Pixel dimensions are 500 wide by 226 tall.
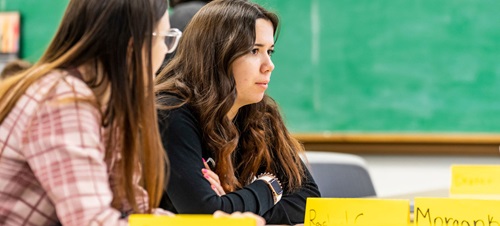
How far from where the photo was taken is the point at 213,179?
1919 millimetres

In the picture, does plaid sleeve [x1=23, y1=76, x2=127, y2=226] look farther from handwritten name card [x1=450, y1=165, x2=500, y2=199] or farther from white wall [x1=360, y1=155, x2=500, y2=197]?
white wall [x1=360, y1=155, x2=500, y2=197]

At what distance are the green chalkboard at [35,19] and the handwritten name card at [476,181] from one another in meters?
3.08

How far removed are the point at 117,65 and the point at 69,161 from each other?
0.19 metres

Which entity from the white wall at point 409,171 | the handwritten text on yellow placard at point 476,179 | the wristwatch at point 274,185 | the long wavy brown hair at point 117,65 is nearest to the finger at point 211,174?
the wristwatch at point 274,185

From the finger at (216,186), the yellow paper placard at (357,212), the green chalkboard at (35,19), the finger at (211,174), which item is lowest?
the yellow paper placard at (357,212)

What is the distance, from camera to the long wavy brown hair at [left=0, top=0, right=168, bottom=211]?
1337mm

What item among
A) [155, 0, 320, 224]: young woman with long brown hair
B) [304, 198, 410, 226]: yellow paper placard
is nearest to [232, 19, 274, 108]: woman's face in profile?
[155, 0, 320, 224]: young woman with long brown hair

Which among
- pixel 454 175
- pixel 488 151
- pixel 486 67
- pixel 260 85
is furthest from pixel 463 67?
pixel 260 85

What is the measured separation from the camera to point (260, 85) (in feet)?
6.62

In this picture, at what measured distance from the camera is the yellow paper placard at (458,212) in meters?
1.54

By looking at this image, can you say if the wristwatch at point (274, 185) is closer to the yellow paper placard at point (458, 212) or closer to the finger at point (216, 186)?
the finger at point (216, 186)

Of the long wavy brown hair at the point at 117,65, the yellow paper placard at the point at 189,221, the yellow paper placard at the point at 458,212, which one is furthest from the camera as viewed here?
the yellow paper placard at the point at 458,212

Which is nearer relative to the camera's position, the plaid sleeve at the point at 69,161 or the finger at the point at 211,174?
the plaid sleeve at the point at 69,161

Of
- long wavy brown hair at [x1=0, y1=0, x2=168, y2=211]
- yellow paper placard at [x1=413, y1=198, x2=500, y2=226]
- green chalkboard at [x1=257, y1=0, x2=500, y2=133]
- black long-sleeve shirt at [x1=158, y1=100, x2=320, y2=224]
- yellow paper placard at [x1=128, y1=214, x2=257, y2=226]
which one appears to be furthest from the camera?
green chalkboard at [x1=257, y1=0, x2=500, y2=133]
